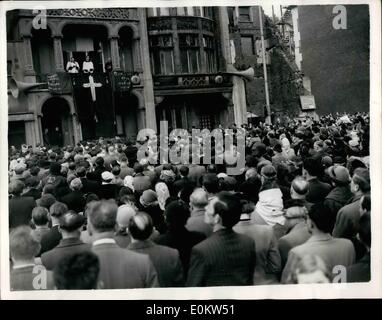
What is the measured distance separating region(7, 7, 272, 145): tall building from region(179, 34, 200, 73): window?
0.30 m

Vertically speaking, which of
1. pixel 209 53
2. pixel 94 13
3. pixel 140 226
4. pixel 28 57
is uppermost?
pixel 209 53

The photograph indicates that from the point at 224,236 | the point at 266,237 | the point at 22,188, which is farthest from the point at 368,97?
the point at 22,188

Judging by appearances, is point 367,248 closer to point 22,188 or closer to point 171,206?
point 171,206

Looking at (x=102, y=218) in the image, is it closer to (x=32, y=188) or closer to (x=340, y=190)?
(x=32, y=188)

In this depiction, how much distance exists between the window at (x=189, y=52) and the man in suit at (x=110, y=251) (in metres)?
5.60

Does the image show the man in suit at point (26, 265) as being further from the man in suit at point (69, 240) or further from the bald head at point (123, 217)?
the bald head at point (123, 217)

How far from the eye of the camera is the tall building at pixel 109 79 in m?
4.52

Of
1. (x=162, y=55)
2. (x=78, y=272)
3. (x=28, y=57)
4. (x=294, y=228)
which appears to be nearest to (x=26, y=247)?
(x=78, y=272)

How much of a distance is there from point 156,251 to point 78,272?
0.64m

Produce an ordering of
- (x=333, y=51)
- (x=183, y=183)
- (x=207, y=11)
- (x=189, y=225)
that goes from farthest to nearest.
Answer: (x=333, y=51) < (x=207, y=11) < (x=183, y=183) < (x=189, y=225)

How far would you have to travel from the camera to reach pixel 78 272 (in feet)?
10.7

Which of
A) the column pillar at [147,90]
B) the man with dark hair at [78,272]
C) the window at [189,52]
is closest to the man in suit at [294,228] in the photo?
the man with dark hair at [78,272]

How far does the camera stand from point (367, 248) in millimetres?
3725
